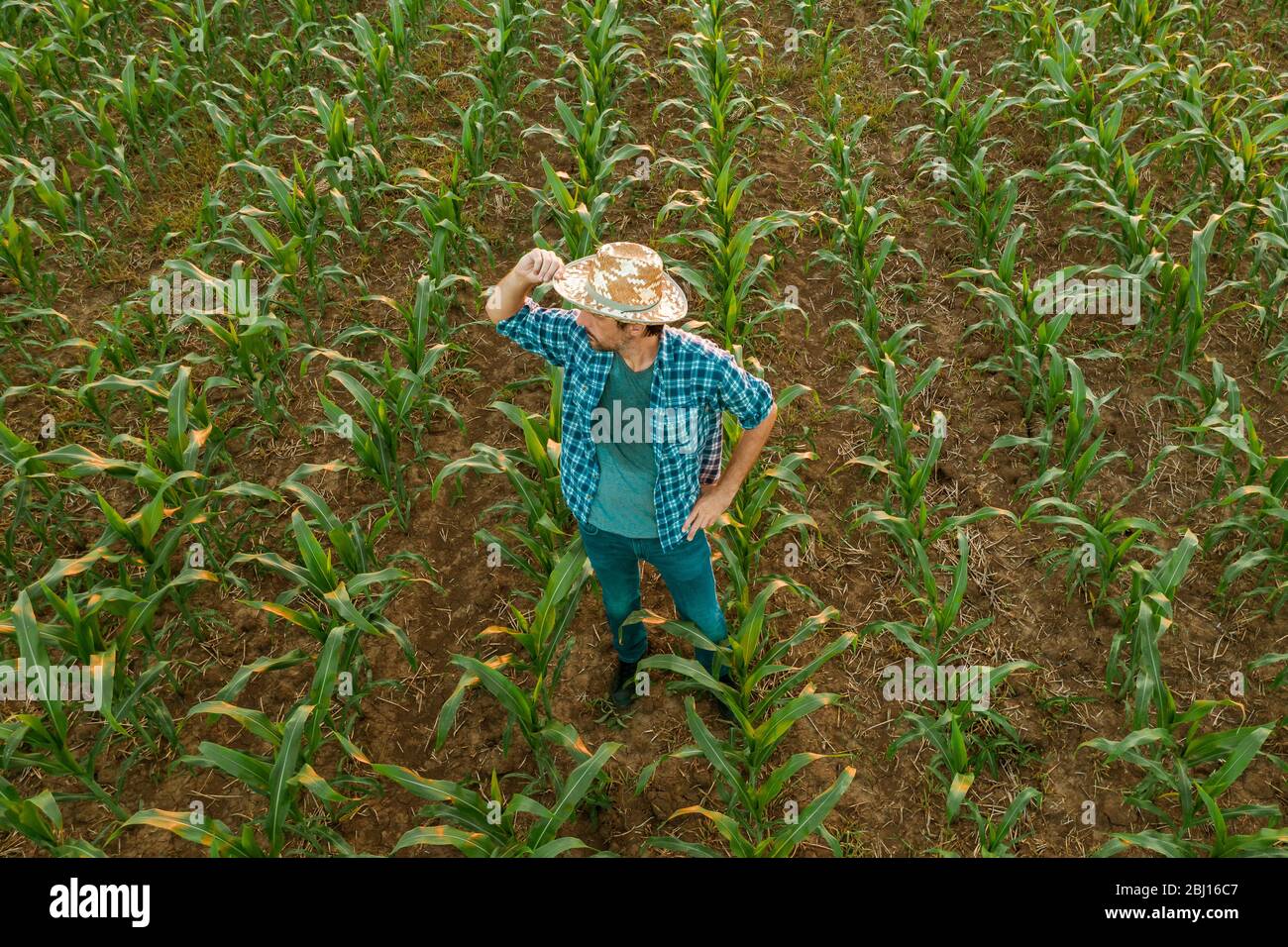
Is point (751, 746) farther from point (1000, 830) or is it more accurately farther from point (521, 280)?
point (521, 280)

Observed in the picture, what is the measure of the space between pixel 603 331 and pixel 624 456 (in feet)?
1.23

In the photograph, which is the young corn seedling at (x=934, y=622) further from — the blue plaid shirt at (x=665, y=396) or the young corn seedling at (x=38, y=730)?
the young corn seedling at (x=38, y=730)

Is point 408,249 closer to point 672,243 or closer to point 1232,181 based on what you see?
point 672,243

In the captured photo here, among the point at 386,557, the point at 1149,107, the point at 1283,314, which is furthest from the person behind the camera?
the point at 1149,107

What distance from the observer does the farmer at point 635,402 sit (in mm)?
2146

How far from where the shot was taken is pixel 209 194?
453 cm

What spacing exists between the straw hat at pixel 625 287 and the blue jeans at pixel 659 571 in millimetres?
687

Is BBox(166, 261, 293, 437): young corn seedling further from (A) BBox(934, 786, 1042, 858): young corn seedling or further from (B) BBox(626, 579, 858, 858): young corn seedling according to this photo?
(A) BBox(934, 786, 1042, 858): young corn seedling

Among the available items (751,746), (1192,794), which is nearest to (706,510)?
(751,746)

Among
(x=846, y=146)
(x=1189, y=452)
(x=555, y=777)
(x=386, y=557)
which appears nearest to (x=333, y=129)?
(x=386, y=557)

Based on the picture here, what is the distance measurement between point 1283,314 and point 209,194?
569cm

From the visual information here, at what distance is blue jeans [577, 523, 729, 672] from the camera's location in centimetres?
250

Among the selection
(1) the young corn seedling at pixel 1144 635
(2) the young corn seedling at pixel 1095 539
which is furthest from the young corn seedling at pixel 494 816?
(2) the young corn seedling at pixel 1095 539

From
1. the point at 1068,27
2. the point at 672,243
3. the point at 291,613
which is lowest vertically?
the point at 291,613
